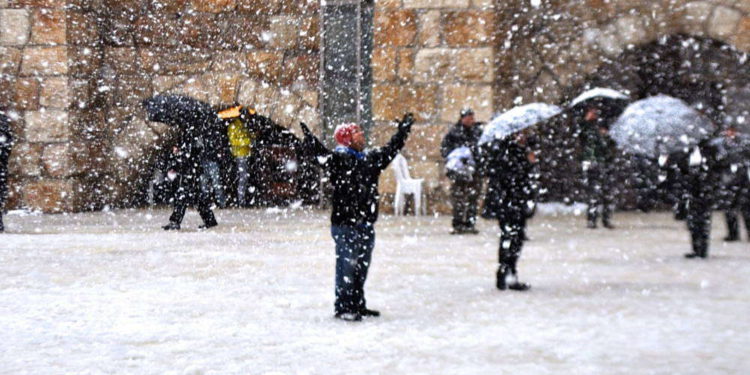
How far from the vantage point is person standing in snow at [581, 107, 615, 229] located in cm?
1156

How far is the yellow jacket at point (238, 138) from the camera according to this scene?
15.0 meters

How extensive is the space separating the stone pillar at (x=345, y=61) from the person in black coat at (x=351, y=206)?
27.7 feet

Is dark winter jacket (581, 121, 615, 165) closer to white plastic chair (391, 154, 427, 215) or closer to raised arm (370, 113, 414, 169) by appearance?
white plastic chair (391, 154, 427, 215)

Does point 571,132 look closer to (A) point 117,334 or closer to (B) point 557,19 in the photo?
(B) point 557,19

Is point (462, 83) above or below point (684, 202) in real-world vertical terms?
above

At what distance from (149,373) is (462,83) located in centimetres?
914

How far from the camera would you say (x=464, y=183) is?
448 inches

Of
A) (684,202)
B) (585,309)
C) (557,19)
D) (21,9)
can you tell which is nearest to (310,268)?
(585,309)

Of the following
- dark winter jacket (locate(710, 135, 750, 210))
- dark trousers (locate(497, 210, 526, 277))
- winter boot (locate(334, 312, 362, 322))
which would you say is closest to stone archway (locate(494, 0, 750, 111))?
dark winter jacket (locate(710, 135, 750, 210))

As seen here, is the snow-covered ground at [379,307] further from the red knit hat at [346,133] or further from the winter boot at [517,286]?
the red knit hat at [346,133]

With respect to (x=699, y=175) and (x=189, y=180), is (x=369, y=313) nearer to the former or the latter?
(x=699, y=175)

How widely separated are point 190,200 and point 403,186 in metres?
2.72

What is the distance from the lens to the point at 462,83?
1306 cm

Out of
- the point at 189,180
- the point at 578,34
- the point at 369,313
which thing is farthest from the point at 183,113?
the point at 369,313
